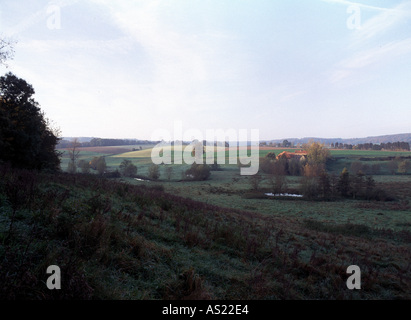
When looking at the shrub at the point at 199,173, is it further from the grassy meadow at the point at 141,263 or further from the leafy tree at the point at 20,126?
the grassy meadow at the point at 141,263

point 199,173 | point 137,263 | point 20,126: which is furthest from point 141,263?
point 199,173

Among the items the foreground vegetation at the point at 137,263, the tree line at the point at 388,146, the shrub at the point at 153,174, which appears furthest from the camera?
the tree line at the point at 388,146

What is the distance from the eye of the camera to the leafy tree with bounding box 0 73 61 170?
14.6m

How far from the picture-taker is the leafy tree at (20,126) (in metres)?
14.6

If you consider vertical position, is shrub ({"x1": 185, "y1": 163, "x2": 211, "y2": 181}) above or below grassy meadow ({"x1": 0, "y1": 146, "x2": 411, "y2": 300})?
below

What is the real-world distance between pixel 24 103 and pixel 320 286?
2320cm

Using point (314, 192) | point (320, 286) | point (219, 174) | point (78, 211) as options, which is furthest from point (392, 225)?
point (219, 174)

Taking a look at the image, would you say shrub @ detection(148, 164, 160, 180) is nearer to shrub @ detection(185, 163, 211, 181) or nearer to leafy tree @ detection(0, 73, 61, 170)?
shrub @ detection(185, 163, 211, 181)

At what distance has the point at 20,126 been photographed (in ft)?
52.6

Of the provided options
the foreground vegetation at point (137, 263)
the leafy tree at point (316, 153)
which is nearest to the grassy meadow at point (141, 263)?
the foreground vegetation at point (137, 263)

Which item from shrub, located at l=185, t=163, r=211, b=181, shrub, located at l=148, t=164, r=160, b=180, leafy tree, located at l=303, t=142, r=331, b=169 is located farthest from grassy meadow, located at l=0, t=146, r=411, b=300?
leafy tree, located at l=303, t=142, r=331, b=169
